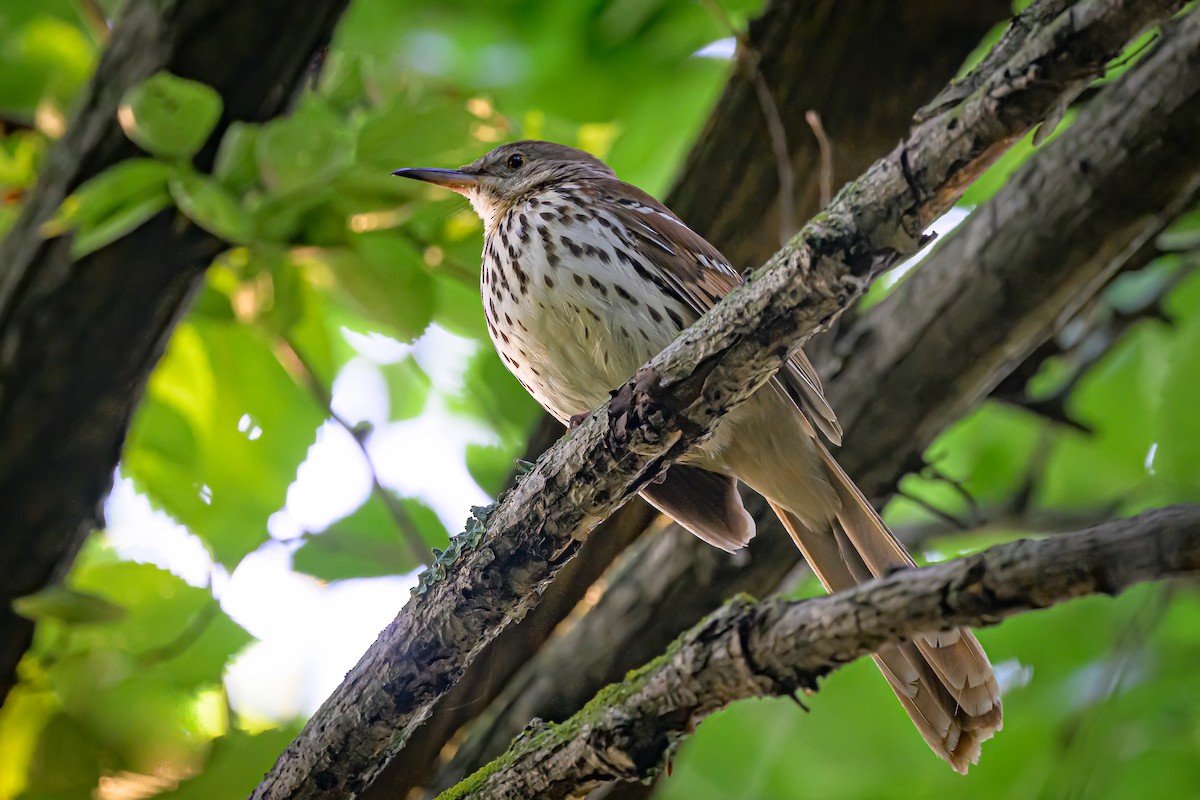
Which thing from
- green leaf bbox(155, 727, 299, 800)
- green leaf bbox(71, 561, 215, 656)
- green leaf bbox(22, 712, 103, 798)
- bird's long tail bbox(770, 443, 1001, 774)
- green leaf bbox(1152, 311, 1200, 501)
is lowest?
bird's long tail bbox(770, 443, 1001, 774)

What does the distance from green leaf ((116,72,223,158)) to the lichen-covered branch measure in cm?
172

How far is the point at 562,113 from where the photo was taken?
3.50 metres

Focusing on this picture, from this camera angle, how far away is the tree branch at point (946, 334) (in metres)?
2.70

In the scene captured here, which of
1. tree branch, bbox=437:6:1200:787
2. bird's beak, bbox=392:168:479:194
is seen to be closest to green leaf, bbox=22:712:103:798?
tree branch, bbox=437:6:1200:787

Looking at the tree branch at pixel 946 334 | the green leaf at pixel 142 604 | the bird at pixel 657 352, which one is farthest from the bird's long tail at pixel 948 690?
the green leaf at pixel 142 604

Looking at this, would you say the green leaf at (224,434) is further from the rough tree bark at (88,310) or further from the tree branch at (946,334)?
the tree branch at (946,334)

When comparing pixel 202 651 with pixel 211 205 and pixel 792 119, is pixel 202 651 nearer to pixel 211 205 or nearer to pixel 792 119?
pixel 211 205

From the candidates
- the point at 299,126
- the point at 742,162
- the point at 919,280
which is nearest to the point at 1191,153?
the point at 919,280

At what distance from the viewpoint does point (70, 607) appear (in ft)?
8.73

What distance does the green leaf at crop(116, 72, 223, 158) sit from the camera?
104 inches

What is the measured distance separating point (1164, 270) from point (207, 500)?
327 centimetres

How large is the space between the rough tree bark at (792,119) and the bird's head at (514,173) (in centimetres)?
53

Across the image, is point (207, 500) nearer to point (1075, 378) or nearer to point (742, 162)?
point (742, 162)

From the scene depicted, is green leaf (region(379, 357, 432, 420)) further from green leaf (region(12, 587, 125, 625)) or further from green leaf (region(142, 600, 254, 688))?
green leaf (region(12, 587, 125, 625))
